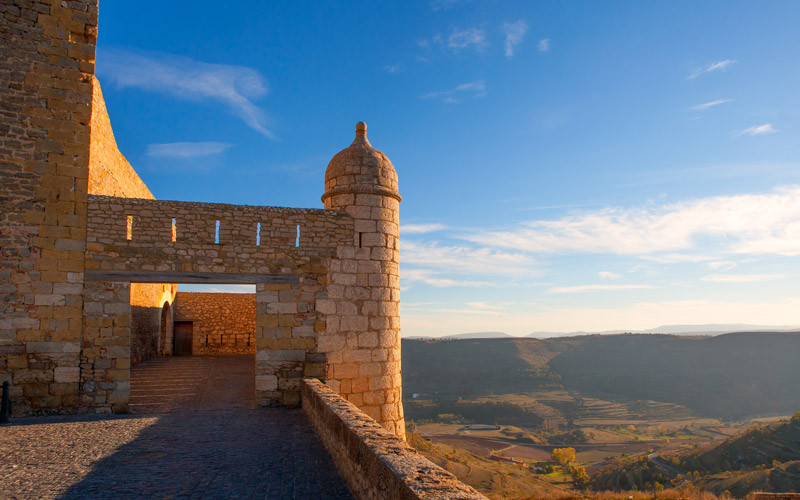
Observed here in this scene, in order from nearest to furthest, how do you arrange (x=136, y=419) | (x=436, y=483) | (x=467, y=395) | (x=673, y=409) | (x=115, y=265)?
(x=436, y=483), (x=136, y=419), (x=115, y=265), (x=673, y=409), (x=467, y=395)

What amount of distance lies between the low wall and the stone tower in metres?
3.18

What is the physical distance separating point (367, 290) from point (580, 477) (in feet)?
168

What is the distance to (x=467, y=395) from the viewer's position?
92875 mm

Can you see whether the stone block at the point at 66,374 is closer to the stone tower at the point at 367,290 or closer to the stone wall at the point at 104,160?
the stone wall at the point at 104,160

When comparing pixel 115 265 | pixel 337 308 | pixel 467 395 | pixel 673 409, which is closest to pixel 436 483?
pixel 337 308

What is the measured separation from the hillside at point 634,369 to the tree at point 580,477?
1564 inches

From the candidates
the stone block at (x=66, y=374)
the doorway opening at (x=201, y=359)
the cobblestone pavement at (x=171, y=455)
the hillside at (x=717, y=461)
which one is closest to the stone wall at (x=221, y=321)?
the doorway opening at (x=201, y=359)

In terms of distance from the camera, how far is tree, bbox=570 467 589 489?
48778mm

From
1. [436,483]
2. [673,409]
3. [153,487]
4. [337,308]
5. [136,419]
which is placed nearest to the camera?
[436,483]

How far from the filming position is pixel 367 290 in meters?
9.84

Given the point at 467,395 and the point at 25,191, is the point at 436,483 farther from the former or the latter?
the point at 467,395

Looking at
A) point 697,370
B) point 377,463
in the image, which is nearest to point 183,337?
point 377,463

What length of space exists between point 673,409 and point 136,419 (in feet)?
322

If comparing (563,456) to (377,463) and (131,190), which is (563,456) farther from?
(377,463)
